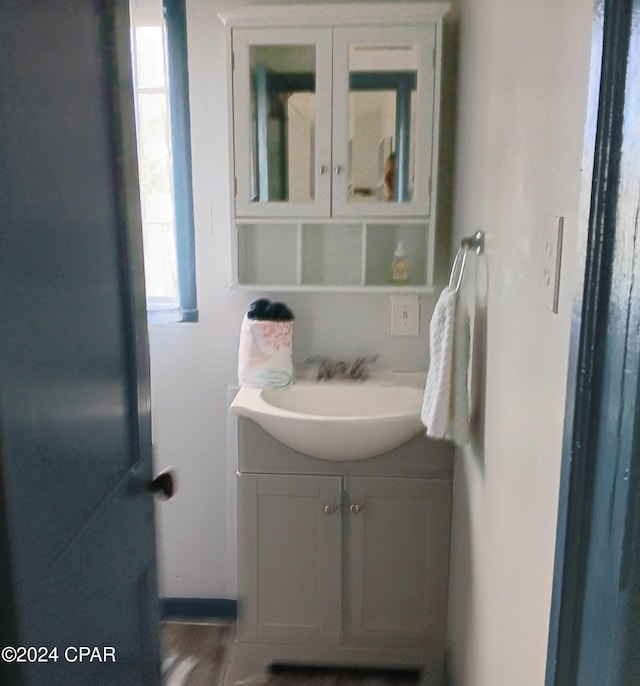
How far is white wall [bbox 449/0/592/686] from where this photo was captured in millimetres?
807

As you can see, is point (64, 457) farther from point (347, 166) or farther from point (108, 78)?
point (347, 166)

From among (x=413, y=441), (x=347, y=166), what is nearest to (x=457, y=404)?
(x=413, y=441)

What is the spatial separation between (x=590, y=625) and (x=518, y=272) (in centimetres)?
58

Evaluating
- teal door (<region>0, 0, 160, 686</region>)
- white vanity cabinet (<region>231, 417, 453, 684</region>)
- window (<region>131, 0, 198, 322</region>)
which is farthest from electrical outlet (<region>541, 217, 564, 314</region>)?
window (<region>131, 0, 198, 322</region>)

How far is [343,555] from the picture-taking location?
1.79m

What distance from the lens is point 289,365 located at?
6.43 ft

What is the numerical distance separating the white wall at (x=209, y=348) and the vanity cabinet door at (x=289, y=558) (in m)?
0.33

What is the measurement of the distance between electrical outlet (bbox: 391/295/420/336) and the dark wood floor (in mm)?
1009

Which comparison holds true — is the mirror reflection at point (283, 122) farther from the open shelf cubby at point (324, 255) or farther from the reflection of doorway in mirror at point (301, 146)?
the open shelf cubby at point (324, 255)

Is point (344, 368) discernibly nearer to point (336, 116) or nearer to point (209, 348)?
point (209, 348)

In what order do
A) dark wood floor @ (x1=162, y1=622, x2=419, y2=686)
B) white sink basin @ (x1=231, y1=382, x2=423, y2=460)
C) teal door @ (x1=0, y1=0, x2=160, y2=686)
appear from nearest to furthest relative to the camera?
teal door @ (x1=0, y1=0, x2=160, y2=686) < white sink basin @ (x1=231, y1=382, x2=423, y2=460) < dark wood floor @ (x1=162, y1=622, x2=419, y2=686)

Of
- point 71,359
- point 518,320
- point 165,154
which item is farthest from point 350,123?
point 71,359

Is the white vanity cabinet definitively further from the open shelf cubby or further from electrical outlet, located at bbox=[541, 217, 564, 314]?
electrical outlet, located at bbox=[541, 217, 564, 314]

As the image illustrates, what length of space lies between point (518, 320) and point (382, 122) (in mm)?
1002
